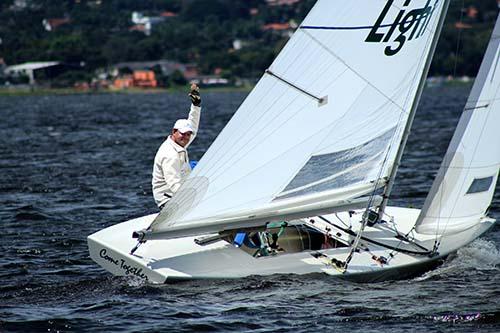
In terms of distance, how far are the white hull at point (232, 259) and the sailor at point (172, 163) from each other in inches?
23.5

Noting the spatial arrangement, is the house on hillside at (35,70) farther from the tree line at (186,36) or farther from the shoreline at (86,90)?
the tree line at (186,36)

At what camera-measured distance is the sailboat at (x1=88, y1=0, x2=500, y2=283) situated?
12.4 meters

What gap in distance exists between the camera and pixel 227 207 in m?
12.6

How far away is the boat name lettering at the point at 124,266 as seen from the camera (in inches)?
→ 500

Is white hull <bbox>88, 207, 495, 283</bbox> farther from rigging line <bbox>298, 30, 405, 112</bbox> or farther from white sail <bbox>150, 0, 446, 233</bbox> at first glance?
rigging line <bbox>298, 30, 405, 112</bbox>

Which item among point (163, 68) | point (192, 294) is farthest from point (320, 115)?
point (163, 68)

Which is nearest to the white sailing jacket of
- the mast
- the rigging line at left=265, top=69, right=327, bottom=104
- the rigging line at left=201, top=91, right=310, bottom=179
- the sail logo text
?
the rigging line at left=201, top=91, right=310, bottom=179

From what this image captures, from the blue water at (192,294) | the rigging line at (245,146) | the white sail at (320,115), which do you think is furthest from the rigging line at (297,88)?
the blue water at (192,294)

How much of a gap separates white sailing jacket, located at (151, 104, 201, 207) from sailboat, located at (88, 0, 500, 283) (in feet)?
1.80

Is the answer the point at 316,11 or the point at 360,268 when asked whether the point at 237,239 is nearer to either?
the point at 360,268

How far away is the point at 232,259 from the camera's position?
508 inches

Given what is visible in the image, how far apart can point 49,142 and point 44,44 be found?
11108 centimetres

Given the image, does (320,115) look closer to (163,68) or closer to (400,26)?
(400,26)

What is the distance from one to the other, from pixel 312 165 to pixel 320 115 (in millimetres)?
555
